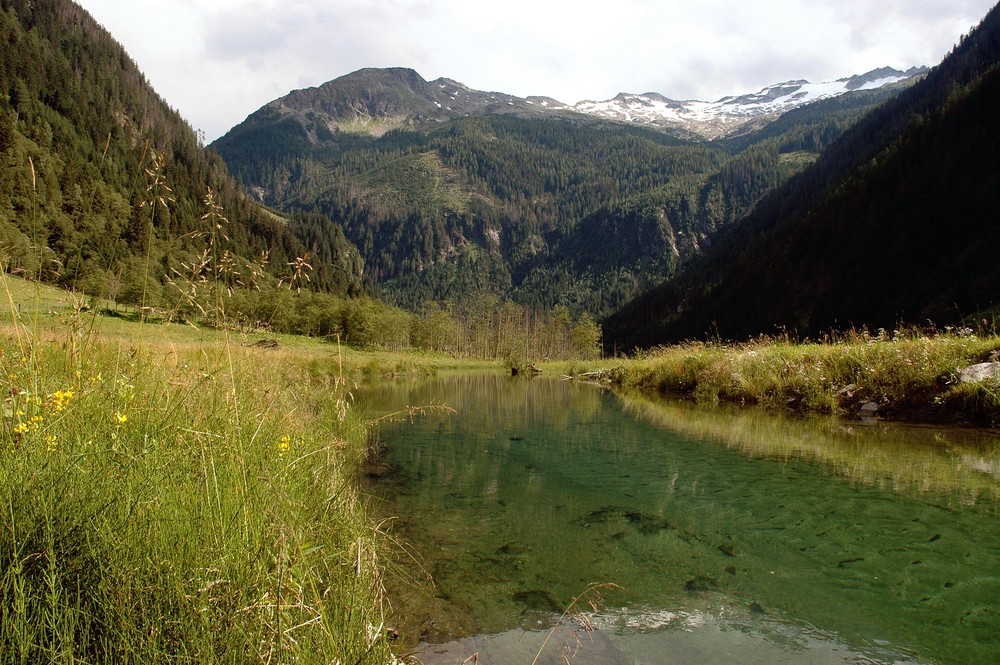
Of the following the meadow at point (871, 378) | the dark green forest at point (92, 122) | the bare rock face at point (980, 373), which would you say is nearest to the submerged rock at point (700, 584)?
the meadow at point (871, 378)

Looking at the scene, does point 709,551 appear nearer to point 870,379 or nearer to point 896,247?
point 870,379

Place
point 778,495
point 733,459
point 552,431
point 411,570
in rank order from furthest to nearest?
point 552,431 → point 733,459 → point 778,495 → point 411,570

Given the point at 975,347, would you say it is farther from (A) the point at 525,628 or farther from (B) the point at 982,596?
(A) the point at 525,628

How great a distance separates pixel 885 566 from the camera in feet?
10.5

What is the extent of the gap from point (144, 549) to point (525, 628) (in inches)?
73.2

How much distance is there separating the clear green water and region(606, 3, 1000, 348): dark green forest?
142 ft

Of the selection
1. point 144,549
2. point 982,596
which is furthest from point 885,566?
point 144,549

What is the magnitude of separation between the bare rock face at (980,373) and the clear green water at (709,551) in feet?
4.80

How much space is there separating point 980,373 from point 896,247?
6361 cm

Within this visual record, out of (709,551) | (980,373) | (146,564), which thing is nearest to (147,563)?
(146,564)

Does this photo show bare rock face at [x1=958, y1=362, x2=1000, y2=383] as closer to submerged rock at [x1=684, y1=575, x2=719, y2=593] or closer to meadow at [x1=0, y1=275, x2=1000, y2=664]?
submerged rock at [x1=684, y1=575, x2=719, y2=593]

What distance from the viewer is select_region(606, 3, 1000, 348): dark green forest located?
4994cm

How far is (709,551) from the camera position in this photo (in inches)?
143

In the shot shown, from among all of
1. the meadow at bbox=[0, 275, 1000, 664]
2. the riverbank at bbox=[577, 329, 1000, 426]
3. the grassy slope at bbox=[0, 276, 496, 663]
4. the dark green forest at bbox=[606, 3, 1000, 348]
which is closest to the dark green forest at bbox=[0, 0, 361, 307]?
the riverbank at bbox=[577, 329, 1000, 426]
